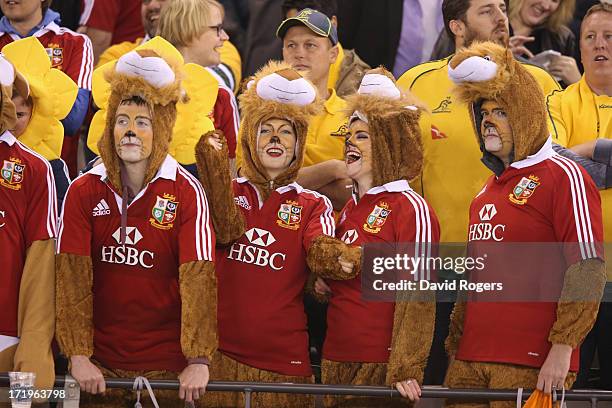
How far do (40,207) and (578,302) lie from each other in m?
2.24

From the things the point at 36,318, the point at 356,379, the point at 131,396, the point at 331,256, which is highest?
the point at 331,256

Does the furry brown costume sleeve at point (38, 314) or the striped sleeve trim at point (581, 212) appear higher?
the striped sleeve trim at point (581, 212)

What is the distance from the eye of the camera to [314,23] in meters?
7.06

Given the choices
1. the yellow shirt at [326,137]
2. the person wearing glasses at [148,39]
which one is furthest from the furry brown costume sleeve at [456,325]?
the person wearing glasses at [148,39]

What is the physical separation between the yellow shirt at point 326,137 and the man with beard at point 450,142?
0.38 meters

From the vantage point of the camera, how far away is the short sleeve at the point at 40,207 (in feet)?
18.8

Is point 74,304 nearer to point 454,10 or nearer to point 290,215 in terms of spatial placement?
point 290,215

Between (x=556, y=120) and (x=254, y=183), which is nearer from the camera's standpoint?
(x=254, y=183)

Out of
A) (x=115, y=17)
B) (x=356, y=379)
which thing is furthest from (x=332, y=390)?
(x=115, y=17)

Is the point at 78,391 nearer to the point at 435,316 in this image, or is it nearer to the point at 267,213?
the point at 267,213

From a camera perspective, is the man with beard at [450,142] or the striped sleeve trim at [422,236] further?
the man with beard at [450,142]

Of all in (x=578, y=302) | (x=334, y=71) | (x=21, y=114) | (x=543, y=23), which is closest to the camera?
(x=578, y=302)

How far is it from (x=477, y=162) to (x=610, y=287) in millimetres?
909

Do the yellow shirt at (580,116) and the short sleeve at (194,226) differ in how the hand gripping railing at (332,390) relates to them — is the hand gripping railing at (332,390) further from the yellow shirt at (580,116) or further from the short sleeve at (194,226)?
the yellow shirt at (580,116)
